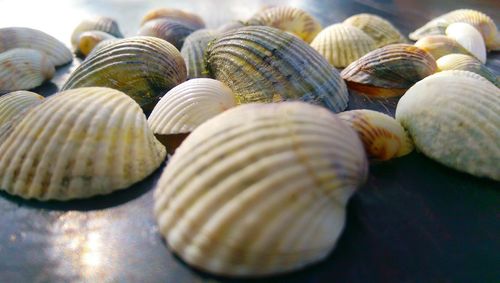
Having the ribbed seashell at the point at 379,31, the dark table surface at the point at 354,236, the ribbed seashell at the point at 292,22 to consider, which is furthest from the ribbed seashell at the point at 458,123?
the ribbed seashell at the point at 292,22

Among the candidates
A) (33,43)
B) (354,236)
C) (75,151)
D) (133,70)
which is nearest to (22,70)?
(33,43)

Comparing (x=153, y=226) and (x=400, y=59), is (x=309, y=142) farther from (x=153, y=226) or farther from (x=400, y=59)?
(x=400, y=59)

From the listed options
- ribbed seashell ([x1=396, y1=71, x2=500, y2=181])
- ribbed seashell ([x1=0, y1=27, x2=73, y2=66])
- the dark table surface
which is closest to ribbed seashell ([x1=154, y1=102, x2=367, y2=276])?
the dark table surface

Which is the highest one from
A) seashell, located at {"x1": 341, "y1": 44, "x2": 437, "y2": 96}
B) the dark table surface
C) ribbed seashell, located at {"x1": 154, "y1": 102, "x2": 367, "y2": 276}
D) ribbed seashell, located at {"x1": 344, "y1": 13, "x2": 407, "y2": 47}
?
ribbed seashell, located at {"x1": 154, "y1": 102, "x2": 367, "y2": 276}

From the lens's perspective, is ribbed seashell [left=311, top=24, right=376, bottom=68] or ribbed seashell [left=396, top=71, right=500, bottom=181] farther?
ribbed seashell [left=311, top=24, right=376, bottom=68]

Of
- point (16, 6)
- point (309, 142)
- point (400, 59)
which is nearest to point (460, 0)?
point (400, 59)

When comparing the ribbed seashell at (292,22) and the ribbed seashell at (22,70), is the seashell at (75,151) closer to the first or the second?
the ribbed seashell at (22,70)

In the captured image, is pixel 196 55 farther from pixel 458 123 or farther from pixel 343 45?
pixel 458 123

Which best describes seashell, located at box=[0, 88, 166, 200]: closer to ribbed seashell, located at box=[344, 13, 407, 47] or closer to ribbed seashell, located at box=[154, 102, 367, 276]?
ribbed seashell, located at box=[154, 102, 367, 276]
